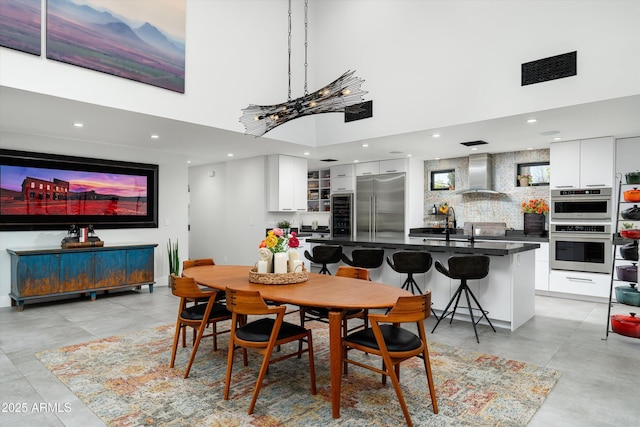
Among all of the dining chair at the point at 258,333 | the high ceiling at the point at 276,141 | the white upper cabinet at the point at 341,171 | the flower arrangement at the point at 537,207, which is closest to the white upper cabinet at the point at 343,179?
the white upper cabinet at the point at 341,171

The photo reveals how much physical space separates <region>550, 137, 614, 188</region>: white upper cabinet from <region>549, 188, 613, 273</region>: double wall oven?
0.42 feet

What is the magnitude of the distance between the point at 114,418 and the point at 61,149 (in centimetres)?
497

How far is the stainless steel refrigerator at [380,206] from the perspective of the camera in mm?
7801

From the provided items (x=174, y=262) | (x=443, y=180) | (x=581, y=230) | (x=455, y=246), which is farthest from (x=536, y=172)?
(x=174, y=262)

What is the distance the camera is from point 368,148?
6.80m

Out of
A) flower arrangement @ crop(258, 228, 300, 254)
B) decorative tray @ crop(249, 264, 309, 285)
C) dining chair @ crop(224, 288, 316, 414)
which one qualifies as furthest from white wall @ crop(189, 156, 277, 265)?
dining chair @ crop(224, 288, 316, 414)

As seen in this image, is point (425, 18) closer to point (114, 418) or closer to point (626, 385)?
point (626, 385)

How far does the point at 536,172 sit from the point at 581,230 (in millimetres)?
1394

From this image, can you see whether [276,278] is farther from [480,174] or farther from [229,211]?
[229,211]

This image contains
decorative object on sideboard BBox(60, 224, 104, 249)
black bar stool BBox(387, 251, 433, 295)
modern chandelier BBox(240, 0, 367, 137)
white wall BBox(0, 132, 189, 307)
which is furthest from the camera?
decorative object on sideboard BBox(60, 224, 104, 249)

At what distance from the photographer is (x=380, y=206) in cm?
807

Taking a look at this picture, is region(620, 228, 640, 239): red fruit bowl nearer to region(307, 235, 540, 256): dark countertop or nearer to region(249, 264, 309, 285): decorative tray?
region(307, 235, 540, 256): dark countertop

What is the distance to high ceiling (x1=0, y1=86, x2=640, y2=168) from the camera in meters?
4.29

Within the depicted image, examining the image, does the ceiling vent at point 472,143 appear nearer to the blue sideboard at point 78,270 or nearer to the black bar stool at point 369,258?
the black bar stool at point 369,258
